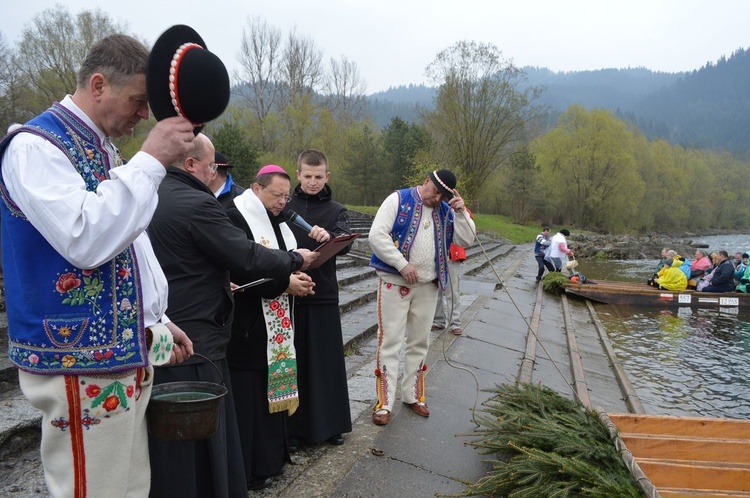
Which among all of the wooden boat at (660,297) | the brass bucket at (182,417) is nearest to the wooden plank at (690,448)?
the brass bucket at (182,417)

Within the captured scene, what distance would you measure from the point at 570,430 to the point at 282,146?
1504 inches

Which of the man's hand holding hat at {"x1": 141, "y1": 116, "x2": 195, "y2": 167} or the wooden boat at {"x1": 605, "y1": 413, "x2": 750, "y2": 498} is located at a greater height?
the man's hand holding hat at {"x1": 141, "y1": 116, "x2": 195, "y2": 167}

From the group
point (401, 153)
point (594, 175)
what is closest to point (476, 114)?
point (401, 153)

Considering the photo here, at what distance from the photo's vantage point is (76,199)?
156 cm

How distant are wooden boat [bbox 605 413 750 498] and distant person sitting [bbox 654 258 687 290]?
45.8 feet

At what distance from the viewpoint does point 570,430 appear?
3.68 metres

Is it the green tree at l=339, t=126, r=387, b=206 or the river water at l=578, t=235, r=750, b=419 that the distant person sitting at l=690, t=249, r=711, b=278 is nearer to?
the river water at l=578, t=235, r=750, b=419

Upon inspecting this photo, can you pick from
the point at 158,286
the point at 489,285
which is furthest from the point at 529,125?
the point at 158,286

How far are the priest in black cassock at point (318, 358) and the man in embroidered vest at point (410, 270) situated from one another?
61 centimetres

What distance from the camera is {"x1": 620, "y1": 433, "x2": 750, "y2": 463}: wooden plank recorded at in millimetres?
3914

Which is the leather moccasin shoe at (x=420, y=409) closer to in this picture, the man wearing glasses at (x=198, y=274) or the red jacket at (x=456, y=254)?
the man wearing glasses at (x=198, y=274)

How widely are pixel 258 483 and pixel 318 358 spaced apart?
0.95 metres

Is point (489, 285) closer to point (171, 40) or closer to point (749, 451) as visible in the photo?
point (749, 451)

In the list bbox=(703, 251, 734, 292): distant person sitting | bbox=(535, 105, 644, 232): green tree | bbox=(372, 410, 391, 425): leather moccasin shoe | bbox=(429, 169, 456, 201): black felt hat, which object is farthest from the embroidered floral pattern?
bbox=(535, 105, 644, 232): green tree
